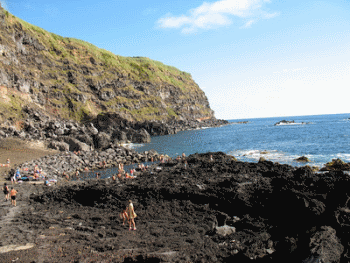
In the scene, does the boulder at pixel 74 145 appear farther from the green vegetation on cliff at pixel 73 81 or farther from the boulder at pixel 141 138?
the boulder at pixel 141 138

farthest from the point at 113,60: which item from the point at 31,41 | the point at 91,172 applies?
the point at 91,172

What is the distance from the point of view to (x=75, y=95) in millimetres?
105438

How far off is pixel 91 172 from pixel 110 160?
25.2ft

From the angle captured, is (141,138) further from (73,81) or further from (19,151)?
(73,81)

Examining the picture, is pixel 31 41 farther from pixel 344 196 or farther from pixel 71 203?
pixel 344 196

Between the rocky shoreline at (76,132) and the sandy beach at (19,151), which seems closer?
the sandy beach at (19,151)

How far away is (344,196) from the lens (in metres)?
14.4

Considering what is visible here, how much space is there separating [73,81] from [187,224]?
110 metres

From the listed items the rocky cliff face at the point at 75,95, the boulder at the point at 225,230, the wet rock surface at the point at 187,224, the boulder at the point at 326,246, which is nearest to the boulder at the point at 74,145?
the rocky cliff face at the point at 75,95

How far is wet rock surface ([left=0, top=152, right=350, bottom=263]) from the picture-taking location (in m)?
10.8

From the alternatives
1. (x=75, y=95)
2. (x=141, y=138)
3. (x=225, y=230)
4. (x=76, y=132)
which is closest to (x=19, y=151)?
(x=76, y=132)

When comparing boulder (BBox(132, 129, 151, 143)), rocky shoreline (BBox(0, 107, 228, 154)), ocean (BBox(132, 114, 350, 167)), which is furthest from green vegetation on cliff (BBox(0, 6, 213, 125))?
ocean (BBox(132, 114, 350, 167))

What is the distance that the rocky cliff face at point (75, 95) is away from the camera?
69.2 meters

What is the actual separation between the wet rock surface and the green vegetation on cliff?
59.0m
